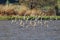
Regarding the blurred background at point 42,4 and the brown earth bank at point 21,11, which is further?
the blurred background at point 42,4

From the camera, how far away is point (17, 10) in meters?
32.7

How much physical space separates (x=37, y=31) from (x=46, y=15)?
11.1m

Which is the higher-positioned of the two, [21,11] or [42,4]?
[42,4]

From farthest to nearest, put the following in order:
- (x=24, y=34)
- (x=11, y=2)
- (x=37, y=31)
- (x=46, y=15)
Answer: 1. (x=11, y=2)
2. (x=46, y=15)
3. (x=37, y=31)
4. (x=24, y=34)

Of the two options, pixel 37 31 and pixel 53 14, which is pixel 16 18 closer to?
pixel 53 14

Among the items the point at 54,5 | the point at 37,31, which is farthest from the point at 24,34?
the point at 54,5

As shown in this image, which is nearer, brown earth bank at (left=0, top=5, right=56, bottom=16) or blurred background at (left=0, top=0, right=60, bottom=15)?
brown earth bank at (left=0, top=5, right=56, bottom=16)

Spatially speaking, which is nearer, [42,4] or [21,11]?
[21,11]

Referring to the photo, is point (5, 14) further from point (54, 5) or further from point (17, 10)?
point (54, 5)

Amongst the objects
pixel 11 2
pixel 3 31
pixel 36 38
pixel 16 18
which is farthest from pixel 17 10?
pixel 36 38

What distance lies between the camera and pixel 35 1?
1366 inches

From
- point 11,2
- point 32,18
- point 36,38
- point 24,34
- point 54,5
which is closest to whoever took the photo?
point 36,38

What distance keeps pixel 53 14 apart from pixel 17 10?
3505 millimetres

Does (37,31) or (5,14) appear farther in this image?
(5,14)
